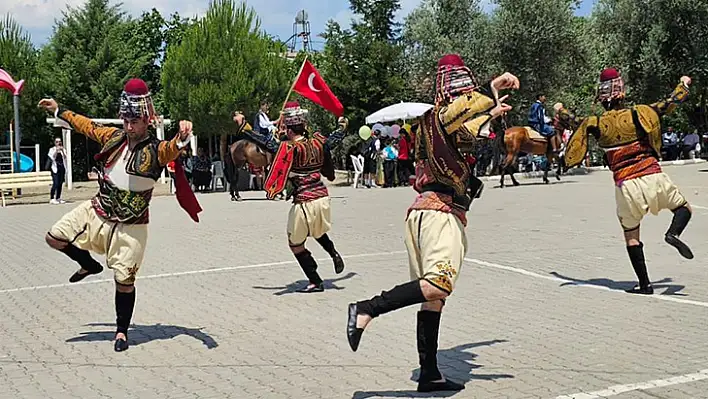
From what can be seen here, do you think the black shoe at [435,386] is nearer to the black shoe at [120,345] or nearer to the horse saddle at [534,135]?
the black shoe at [120,345]

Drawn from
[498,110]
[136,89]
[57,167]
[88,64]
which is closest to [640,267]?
[498,110]

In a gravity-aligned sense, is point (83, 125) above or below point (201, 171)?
above

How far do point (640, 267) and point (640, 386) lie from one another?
3249mm

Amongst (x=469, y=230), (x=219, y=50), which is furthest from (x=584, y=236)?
(x=219, y=50)

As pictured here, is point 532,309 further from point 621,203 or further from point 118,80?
point 118,80

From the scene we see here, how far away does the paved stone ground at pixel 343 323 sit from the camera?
584cm

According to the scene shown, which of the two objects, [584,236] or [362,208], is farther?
[362,208]

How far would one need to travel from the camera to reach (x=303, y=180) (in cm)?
918

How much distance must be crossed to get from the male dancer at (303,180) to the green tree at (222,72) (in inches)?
885

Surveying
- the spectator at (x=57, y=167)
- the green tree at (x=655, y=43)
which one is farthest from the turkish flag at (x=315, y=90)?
the green tree at (x=655, y=43)

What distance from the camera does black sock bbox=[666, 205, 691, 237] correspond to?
848cm

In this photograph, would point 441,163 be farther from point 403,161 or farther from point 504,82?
point 403,161

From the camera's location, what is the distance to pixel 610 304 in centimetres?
822

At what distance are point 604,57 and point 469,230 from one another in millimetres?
24583
